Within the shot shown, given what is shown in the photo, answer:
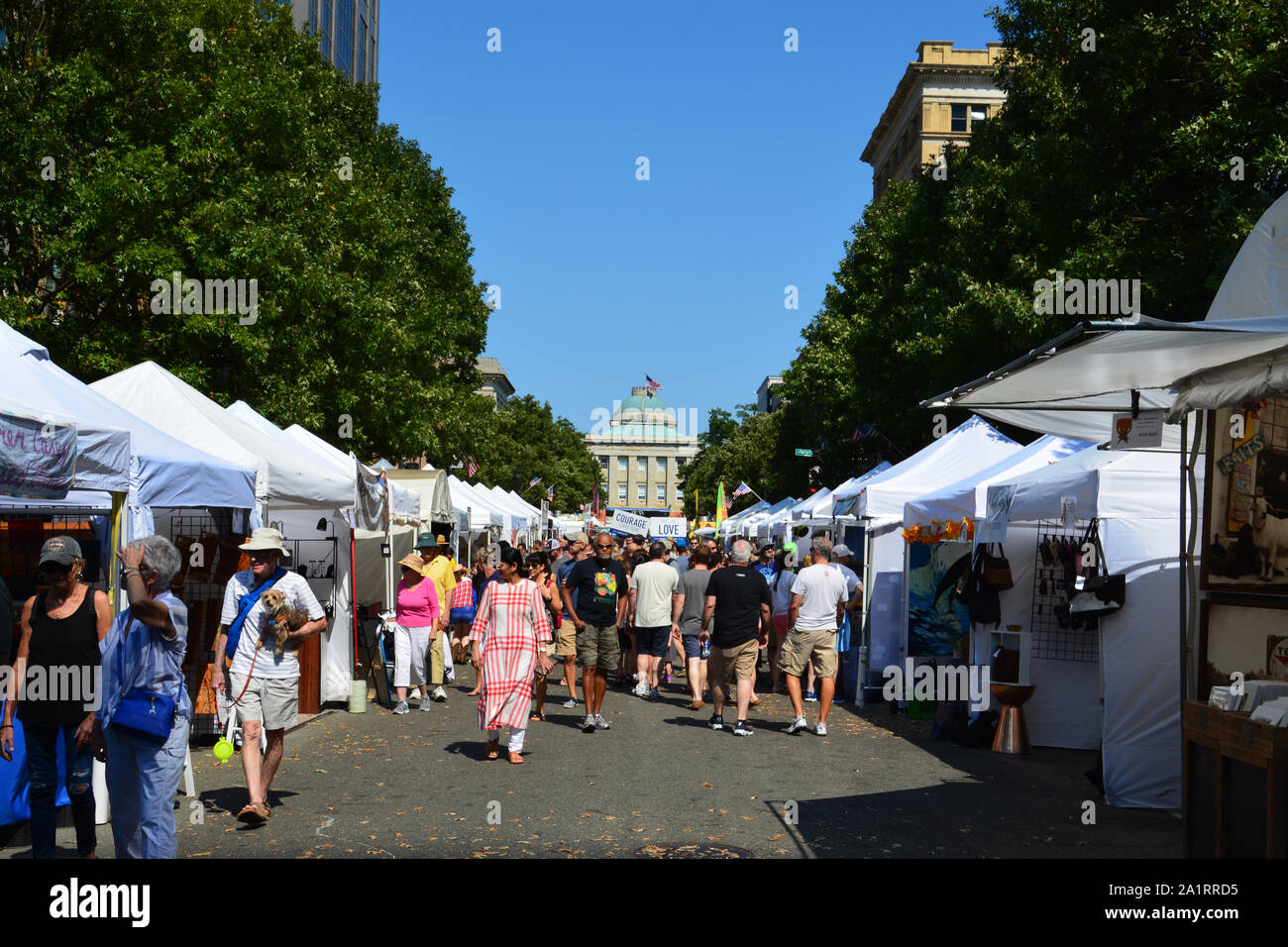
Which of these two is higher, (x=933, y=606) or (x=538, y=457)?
(x=538, y=457)

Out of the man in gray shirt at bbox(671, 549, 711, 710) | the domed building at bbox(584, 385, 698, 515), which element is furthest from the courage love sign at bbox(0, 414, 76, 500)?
the domed building at bbox(584, 385, 698, 515)

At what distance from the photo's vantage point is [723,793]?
29.7 feet

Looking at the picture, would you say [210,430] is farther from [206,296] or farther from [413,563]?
[206,296]

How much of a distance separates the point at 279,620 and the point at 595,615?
581cm

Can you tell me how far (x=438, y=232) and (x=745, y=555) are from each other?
82.3ft

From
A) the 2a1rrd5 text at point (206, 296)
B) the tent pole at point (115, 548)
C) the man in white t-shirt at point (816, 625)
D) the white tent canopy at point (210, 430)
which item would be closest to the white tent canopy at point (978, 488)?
the man in white t-shirt at point (816, 625)

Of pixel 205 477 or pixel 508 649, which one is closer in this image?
pixel 205 477

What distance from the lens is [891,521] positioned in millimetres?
15547

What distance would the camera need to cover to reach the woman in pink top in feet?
45.0

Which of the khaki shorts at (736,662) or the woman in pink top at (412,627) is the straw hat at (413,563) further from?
the khaki shorts at (736,662)

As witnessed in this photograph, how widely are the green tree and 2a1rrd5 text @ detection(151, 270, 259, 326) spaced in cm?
3777

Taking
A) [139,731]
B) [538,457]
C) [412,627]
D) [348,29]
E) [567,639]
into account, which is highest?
[348,29]

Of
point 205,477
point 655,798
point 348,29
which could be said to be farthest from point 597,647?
point 348,29

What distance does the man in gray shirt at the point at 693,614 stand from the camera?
581 inches
